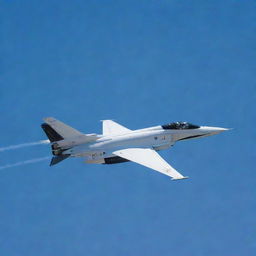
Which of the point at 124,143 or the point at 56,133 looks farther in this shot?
the point at 124,143

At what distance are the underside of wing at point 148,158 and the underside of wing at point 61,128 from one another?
4.04m

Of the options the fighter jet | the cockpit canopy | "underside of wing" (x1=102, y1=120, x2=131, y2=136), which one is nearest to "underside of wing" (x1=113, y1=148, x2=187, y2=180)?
the fighter jet

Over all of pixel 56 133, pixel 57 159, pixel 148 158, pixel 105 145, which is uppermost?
pixel 56 133

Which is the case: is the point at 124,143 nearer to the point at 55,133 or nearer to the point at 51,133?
the point at 55,133

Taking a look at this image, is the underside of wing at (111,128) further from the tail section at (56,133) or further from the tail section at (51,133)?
the tail section at (51,133)

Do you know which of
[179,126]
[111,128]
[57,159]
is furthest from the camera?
[111,128]

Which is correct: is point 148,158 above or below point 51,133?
below

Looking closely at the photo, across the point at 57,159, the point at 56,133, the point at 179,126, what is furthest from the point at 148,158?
the point at 56,133

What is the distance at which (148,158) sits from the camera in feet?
192

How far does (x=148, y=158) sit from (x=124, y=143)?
2.72m

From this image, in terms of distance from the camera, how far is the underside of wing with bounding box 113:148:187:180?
2216 inches

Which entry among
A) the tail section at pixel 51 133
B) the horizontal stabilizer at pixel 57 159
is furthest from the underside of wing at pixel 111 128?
the tail section at pixel 51 133

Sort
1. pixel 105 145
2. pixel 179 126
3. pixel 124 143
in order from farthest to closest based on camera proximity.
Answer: pixel 179 126, pixel 124 143, pixel 105 145

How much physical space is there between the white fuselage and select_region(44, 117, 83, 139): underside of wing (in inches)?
47.6
